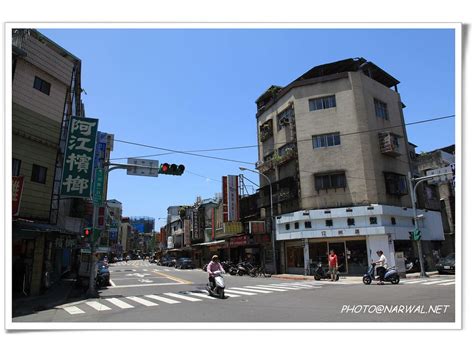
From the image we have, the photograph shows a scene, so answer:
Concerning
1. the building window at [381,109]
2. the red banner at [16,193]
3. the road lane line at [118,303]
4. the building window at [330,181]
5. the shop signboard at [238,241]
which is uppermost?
the building window at [381,109]

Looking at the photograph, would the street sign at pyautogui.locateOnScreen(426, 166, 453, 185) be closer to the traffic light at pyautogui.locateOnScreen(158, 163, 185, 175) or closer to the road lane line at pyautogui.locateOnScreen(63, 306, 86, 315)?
the traffic light at pyautogui.locateOnScreen(158, 163, 185, 175)

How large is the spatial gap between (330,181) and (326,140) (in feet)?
10.9

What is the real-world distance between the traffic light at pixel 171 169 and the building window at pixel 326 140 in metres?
15.1

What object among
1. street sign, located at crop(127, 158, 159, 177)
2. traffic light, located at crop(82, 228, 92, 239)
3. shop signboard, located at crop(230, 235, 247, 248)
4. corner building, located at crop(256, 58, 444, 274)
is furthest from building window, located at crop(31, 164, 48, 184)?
shop signboard, located at crop(230, 235, 247, 248)

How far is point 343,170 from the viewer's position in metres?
25.6

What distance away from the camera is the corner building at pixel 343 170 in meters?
24.3

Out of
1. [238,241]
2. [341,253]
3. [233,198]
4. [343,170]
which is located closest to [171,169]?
[343,170]

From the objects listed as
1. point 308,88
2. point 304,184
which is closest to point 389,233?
point 304,184

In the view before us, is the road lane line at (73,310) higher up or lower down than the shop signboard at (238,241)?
lower down

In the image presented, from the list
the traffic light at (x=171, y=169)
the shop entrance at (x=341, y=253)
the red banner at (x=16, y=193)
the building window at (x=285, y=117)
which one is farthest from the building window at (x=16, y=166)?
the building window at (x=285, y=117)

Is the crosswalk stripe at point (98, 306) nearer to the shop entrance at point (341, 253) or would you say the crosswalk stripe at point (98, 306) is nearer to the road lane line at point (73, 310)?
the road lane line at point (73, 310)

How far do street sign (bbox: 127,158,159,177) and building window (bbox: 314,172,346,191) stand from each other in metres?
15.1
